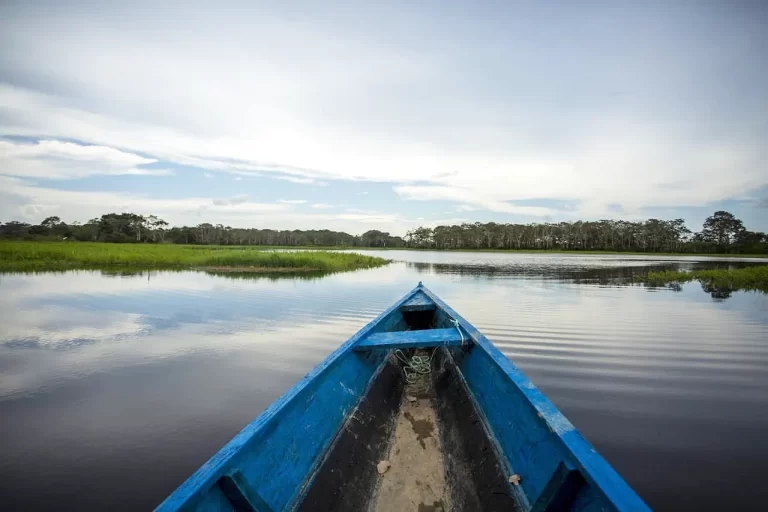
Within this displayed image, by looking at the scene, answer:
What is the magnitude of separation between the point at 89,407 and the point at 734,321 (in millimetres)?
13792

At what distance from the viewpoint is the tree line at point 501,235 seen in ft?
252

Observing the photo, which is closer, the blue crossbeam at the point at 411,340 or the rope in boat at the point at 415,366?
the blue crossbeam at the point at 411,340

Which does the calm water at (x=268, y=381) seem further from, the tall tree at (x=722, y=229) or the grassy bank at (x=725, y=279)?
the tall tree at (x=722, y=229)

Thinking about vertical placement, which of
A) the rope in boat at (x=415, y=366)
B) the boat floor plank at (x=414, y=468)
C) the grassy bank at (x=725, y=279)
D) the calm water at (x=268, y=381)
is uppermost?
the grassy bank at (x=725, y=279)

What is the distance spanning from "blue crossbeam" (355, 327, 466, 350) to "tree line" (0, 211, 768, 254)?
85.8 metres

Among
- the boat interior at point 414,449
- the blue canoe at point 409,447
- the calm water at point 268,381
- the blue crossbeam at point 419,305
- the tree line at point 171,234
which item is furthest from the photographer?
the tree line at point 171,234

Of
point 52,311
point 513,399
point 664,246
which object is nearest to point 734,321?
point 513,399

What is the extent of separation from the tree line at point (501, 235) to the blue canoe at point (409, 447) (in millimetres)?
86071

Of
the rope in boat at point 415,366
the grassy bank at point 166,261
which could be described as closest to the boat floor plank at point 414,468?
the rope in boat at point 415,366

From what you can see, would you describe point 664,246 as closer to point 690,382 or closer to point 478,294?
point 478,294

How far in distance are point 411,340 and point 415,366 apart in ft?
2.25

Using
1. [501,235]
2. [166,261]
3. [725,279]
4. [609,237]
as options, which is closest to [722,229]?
[609,237]

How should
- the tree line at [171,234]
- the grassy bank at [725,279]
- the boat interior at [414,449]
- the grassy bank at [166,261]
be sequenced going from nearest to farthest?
the boat interior at [414,449]
the grassy bank at [725,279]
the grassy bank at [166,261]
the tree line at [171,234]

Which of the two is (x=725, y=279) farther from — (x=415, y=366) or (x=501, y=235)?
(x=501, y=235)
